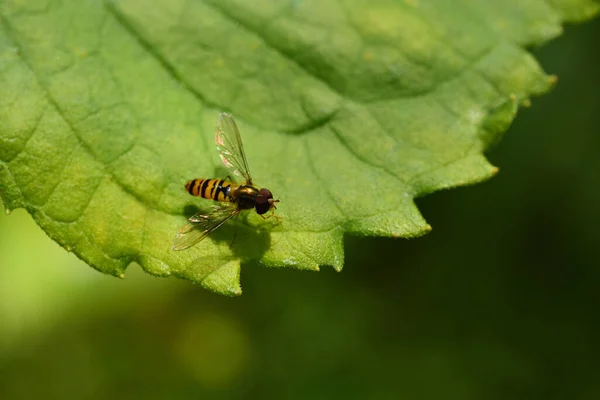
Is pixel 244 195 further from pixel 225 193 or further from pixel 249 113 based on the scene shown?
pixel 249 113

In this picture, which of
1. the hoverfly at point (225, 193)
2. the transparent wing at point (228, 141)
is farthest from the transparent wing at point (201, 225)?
the transparent wing at point (228, 141)

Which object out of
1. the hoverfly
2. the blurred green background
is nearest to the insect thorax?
the hoverfly

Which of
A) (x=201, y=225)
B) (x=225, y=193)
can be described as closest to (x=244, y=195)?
(x=225, y=193)

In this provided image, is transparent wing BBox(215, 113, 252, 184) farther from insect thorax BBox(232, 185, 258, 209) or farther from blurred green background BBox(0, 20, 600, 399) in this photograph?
blurred green background BBox(0, 20, 600, 399)

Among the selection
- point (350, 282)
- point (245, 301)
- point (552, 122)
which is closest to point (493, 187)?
point (552, 122)

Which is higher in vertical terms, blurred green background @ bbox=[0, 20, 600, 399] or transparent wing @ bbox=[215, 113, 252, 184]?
transparent wing @ bbox=[215, 113, 252, 184]

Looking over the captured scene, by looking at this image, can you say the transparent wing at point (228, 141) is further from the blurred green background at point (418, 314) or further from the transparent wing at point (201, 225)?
the blurred green background at point (418, 314)
